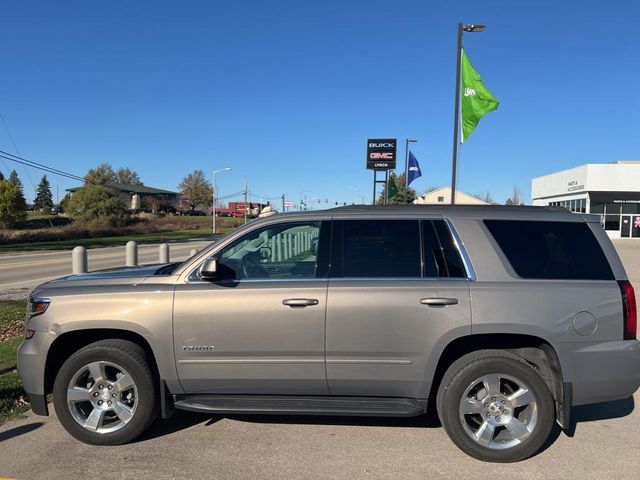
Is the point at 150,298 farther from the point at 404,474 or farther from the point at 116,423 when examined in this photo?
the point at 404,474

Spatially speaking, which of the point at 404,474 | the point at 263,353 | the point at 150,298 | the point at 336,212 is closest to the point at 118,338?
the point at 150,298

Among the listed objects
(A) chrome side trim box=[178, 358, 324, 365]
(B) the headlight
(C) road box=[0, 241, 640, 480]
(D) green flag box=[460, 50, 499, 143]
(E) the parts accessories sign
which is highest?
(E) the parts accessories sign

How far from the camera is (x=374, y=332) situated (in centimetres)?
362

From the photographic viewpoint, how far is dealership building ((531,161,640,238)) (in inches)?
1654

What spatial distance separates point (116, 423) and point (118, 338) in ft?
2.17

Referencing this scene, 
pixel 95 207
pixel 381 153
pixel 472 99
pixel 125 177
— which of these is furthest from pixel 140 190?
pixel 472 99

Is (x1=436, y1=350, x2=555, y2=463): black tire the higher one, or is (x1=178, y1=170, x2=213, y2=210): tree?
(x1=178, y1=170, x2=213, y2=210): tree

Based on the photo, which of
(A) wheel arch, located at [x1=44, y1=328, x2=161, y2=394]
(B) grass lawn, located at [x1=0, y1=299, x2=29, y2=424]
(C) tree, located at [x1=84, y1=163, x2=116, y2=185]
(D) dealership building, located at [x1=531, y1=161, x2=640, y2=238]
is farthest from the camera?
(C) tree, located at [x1=84, y1=163, x2=116, y2=185]

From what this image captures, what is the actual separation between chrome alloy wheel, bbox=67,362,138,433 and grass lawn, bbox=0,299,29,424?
1067 mm

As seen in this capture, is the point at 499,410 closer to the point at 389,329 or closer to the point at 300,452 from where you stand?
the point at 389,329

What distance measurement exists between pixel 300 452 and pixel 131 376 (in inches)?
55.2

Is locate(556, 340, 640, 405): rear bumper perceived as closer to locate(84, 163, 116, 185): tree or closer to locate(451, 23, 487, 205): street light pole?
locate(451, 23, 487, 205): street light pole

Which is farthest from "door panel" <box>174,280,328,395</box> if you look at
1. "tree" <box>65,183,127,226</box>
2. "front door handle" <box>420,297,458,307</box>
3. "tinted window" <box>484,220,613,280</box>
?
"tree" <box>65,183,127,226</box>

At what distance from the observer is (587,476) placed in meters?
3.41
